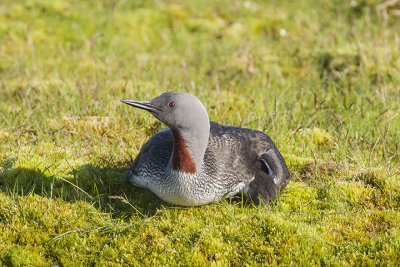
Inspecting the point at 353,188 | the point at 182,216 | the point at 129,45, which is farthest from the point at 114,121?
the point at 129,45

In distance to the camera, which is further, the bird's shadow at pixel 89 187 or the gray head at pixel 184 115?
the bird's shadow at pixel 89 187

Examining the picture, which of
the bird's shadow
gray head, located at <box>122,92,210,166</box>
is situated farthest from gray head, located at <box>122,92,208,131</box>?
the bird's shadow

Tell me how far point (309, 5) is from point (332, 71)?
4.77m

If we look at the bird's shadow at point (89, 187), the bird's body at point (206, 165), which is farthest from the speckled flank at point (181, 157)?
the bird's shadow at point (89, 187)

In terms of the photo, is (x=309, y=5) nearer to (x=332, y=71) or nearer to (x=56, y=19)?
(x=332, y=71)

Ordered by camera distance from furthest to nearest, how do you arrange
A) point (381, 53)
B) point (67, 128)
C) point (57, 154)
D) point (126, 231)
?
point (381, 53) < point (67, 128) < point (57, 154) < point (126, 231)

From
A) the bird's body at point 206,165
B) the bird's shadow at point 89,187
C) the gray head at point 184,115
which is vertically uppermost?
the gray head at point 184,115

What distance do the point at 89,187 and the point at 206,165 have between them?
178 centimetres

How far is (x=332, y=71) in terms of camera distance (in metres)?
10.1

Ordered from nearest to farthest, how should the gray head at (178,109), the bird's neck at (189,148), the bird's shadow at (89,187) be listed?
the gray head at (178,109), the bird's neck at (189,148), the bird's shadow at (89,187)

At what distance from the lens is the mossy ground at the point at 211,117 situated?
4.80 m

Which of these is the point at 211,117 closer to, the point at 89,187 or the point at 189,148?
the point at 89,187

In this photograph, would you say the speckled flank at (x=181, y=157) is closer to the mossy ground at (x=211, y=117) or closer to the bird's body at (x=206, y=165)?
the bird's body at (x=206, y=165)

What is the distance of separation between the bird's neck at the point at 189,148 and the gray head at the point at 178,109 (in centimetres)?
10
